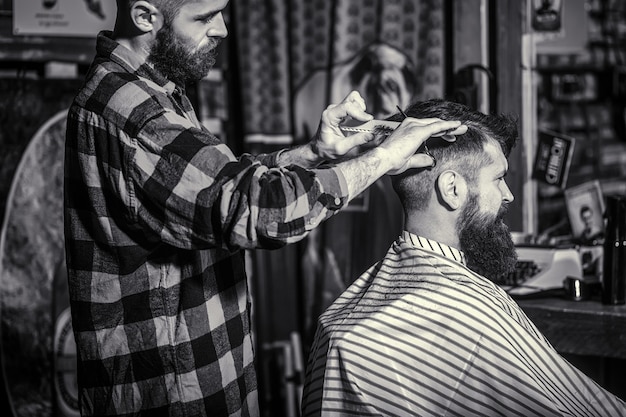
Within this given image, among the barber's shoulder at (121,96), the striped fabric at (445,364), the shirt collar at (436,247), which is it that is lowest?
the striped fabric at (445,364)

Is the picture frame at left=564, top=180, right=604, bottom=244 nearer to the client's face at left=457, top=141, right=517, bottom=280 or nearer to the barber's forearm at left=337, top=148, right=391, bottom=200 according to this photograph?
the client's face at left=457, top=141, right=517, bottom=280

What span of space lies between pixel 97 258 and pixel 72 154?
230 millimetres

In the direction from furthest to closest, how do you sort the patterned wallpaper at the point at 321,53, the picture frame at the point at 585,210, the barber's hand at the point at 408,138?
the patterned wallpaper at the point at 321,53 → the picture frame at the point at 585,210 → the barber's hand at the point at 408,138

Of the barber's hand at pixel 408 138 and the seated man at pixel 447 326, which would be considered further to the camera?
the seated man at pixel 447 326

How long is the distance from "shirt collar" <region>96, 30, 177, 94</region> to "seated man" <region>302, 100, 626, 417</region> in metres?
0.66

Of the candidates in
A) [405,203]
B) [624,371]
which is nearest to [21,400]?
[405,203]

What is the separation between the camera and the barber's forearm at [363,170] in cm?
148

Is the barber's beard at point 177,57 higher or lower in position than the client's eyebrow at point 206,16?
lower

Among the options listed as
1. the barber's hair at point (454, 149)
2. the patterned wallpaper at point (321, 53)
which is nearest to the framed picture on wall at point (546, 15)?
the patterned wallpaper at point (321, 53)

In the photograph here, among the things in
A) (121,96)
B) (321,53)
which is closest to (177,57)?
(121,96)

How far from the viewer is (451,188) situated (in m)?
1.87

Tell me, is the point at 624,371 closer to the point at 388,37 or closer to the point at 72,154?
the point at 388,37

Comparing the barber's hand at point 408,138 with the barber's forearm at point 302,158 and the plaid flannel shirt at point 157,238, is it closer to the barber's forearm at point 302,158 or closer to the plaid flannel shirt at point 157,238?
the plaid flannel shirt at point 157,238

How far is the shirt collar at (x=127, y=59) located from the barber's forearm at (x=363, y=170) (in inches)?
18.1
